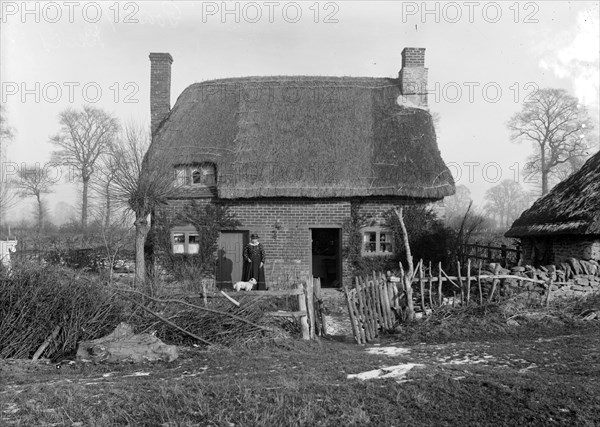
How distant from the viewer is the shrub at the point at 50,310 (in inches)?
287

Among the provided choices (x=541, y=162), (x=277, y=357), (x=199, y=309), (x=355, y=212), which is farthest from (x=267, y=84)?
(x=541, y=162)

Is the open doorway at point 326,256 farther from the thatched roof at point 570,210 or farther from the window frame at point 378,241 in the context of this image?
the thatched roof at point 570,210

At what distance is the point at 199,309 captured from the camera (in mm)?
8062

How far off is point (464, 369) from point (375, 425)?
2101 mm

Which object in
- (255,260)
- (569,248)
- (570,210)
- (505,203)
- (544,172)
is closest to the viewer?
(569,248)

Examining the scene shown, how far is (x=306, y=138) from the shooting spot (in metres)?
15.4

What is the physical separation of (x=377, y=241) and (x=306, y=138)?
3.91m

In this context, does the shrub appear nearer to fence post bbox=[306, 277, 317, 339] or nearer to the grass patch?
the grass patch

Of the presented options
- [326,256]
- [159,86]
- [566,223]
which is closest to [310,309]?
[566,223]

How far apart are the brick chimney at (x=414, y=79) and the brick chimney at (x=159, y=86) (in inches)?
324

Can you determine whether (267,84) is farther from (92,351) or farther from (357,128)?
(92,351)

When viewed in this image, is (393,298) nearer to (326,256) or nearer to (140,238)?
(140,238)

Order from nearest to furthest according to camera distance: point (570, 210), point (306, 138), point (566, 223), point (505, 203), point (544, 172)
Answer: point (566, 223)
point (570, 210)
point (306, 138)
point (544, 172)
point (505, 203)

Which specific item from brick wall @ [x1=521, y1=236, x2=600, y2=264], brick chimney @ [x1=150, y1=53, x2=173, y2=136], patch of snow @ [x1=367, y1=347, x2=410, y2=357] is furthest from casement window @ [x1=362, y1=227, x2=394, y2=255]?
brick chimney @ [x1=150, y1=53, x2=173, y2=136]
